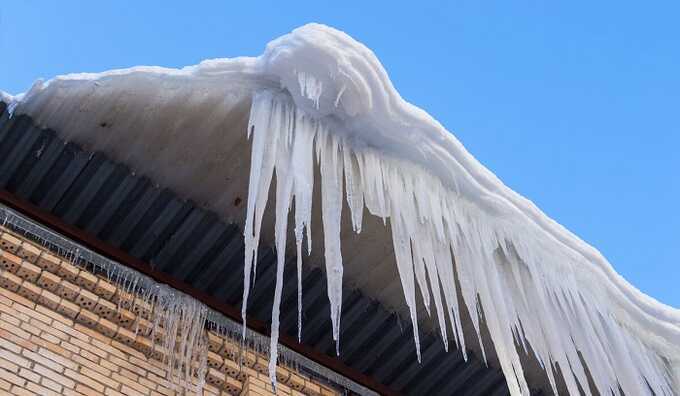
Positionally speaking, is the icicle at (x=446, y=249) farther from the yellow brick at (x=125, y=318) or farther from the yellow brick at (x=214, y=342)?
the yellow brick at (x=125, y=318)

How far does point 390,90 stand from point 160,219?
4.89 ft

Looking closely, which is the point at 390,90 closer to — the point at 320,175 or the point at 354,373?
the point at 320,175

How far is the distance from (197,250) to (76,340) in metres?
1.04

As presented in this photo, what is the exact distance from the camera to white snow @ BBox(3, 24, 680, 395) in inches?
164

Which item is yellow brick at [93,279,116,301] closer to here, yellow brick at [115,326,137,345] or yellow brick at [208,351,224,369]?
yellow brick at [115,326,137,345]

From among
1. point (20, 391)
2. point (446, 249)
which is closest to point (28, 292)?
point (20, 391)

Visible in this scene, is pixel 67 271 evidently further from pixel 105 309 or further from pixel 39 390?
pixel 39 390

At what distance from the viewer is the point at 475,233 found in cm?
467

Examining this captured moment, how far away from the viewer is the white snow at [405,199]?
416 cm

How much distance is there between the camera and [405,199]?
4465 mm

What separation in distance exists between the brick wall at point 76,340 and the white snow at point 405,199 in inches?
27.7

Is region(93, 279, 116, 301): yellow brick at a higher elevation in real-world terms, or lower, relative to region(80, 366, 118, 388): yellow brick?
higher

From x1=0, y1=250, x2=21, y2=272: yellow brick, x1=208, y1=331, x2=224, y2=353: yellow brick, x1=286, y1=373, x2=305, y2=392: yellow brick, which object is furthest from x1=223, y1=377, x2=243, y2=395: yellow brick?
x1=0, y1=250, x2=21, y2=272: yellow brick

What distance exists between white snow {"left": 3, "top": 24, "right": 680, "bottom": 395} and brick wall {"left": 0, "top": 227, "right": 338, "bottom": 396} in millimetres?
703
